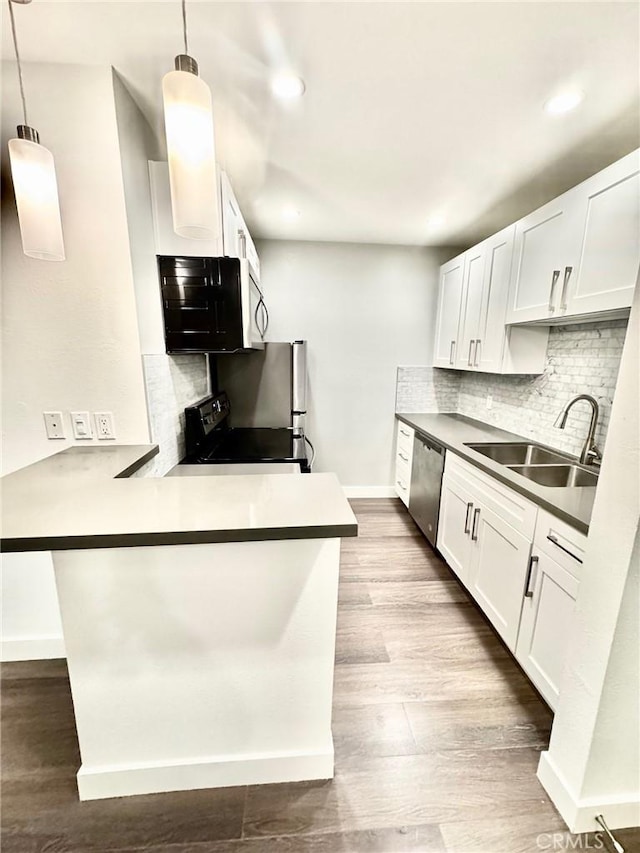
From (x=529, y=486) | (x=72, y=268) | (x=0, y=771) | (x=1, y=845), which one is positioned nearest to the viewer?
(x=1, y=845)

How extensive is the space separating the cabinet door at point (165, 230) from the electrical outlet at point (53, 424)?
2.98ft

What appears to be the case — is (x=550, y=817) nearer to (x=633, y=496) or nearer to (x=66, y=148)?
(x=633, y=496)

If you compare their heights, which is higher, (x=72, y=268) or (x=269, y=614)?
(x=72, y=268)

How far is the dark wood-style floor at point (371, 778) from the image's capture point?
1.10 metres

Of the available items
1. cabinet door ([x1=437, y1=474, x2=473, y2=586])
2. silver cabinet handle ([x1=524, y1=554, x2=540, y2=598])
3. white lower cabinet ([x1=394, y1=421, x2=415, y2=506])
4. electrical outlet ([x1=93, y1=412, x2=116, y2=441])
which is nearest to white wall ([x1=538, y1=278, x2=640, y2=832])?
silver cabinet handle ([x1=524, y1=554, x2=540, y2=598])

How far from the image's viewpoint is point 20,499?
1.09m

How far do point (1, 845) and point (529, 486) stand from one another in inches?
89.3

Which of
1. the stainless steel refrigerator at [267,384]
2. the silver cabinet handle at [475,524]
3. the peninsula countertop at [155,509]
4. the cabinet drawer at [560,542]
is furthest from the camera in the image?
the stainless steel refrigerator at [267,384]

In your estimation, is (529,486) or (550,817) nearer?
(550,817)

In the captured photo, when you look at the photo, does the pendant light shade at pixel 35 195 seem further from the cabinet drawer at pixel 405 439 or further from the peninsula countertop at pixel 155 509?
the cabinet drawer at pixel 405 439

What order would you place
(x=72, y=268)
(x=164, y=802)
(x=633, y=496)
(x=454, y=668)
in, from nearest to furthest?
(x=633, y=496) < (x=164, y=802) < (x=72, y=268) < (x=454, y=668)

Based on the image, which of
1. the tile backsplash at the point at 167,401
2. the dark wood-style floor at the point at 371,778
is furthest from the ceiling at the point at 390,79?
the dark wood-style floor at the point at 371,778

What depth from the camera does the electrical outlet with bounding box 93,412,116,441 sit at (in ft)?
5.16

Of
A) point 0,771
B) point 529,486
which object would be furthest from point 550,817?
point 0,771
